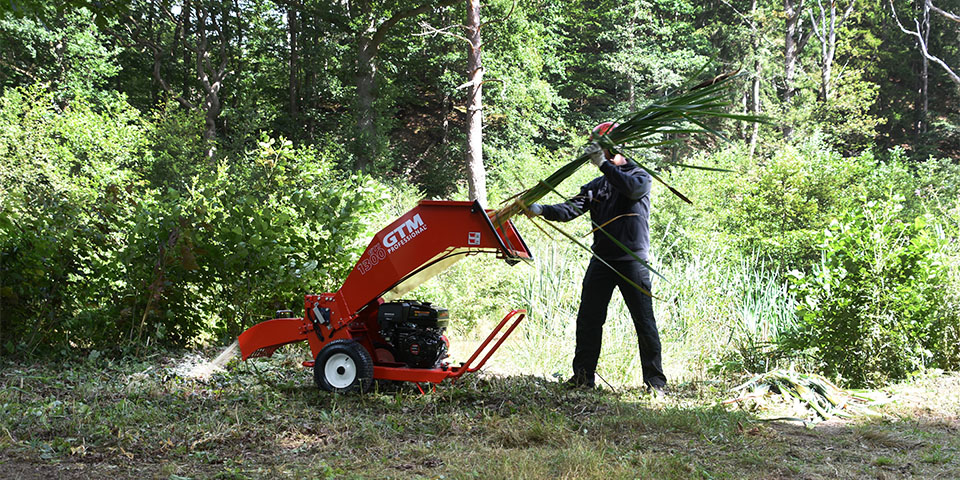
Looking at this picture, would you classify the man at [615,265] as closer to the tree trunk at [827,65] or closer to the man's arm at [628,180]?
the man's arm at [628,180]

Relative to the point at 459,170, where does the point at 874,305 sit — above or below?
below

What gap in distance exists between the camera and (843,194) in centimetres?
1170

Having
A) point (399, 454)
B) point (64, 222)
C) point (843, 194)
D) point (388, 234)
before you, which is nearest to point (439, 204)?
point (388, 234)

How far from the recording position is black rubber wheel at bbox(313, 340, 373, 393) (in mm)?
4410

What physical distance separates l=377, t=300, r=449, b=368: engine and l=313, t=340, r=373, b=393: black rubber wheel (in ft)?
0.83

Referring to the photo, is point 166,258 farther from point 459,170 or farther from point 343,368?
point 459,170

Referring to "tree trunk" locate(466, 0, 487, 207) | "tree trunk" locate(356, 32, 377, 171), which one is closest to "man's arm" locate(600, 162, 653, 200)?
"tree trunk" locate(466, 0, 487, 207)

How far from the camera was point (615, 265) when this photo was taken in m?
4.86

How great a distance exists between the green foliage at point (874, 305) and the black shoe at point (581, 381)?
61.6 inches

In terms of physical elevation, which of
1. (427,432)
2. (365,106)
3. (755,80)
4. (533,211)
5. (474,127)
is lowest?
(427,432)

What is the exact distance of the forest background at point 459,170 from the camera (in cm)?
541

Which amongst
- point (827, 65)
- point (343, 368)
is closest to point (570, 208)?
point (343, 368)

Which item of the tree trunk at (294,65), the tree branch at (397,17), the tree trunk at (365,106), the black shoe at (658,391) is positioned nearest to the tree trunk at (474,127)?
the tree branch at (397,17)

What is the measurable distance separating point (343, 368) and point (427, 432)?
3.05 ft
